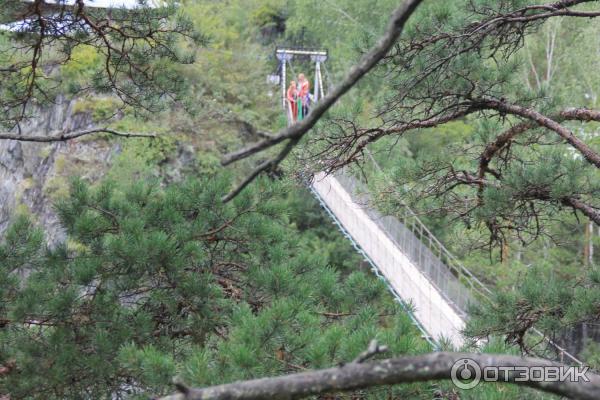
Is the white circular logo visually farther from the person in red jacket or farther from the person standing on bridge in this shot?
the person in red jacket

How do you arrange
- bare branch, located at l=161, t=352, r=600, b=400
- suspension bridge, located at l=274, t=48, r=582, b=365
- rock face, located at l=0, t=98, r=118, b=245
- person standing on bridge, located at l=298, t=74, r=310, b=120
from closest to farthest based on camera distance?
bare branch, located at l=161, t=352, r=600, b=400
suspension bridge, located at l=274, t=48, r=582, b=365
rock face, located at l=0, t=98, r=118, b=245
person standing on bridge, located at l=298, t=74, r=310, b=120

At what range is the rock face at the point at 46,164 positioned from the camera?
7766 millimetres

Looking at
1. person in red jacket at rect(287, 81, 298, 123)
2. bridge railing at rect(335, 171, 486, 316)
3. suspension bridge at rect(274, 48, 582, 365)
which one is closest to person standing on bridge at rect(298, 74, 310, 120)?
person in red jacket at rect(287, 81, 298, 123)

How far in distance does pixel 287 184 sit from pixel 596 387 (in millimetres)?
1890

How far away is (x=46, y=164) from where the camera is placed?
824 cm

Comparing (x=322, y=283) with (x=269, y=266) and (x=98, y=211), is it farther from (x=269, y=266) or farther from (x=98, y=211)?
(x=98, y=211)

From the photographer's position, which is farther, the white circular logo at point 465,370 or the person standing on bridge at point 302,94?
the person standing on bridge at point 302,94

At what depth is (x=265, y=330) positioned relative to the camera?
1659 mm

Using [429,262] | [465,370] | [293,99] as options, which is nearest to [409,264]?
[429,262]

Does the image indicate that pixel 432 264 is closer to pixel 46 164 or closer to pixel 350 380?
pixel 46 164

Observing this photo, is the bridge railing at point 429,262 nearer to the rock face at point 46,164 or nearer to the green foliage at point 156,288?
the green foliage at point 156,288

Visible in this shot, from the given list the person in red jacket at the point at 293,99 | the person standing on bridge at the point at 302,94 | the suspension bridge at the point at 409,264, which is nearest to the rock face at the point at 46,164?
the person in red jacket at the point at 293,99

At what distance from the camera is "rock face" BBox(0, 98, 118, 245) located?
25.5 feet

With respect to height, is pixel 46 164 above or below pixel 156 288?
above
